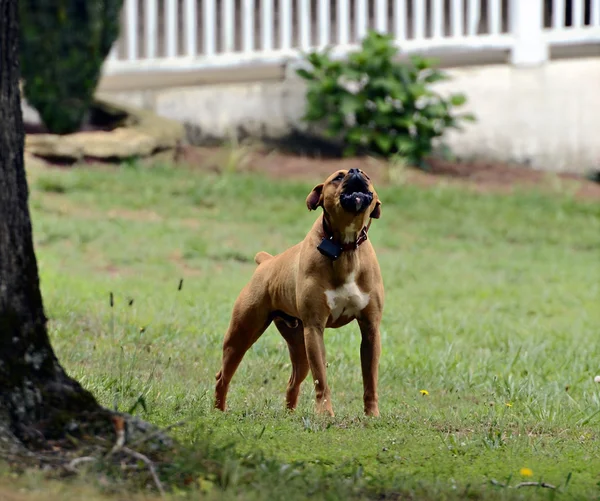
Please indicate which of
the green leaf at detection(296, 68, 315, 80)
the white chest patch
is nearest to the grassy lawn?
the white chest patch

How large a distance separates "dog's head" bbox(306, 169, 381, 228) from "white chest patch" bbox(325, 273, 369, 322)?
0.99ft

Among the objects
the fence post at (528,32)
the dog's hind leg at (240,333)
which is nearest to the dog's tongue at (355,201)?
the dog's hind leg at (240,333)

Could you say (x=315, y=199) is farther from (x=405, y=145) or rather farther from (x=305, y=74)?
(x=305, y=74)

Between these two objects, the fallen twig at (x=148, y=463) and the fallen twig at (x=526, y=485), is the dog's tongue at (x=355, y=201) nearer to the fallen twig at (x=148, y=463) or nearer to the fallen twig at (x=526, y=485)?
the fallen twig at (x=526, y=485)

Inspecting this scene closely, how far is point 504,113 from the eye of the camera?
17.4 m

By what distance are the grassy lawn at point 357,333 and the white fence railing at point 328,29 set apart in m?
3.20

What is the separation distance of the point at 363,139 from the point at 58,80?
14.3ft

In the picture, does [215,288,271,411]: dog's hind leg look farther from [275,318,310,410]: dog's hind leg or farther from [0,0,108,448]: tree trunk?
[0,0,108,448]: tree trunk

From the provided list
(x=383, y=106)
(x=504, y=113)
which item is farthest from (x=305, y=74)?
(x=504, y=113)

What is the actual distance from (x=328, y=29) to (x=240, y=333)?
476 inches

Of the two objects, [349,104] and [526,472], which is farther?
[349,104]

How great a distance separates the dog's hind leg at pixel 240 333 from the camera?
6205mm

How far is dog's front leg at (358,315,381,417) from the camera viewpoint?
5863 millimetres

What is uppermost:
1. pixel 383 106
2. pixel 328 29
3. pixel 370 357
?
pixel 328 29
